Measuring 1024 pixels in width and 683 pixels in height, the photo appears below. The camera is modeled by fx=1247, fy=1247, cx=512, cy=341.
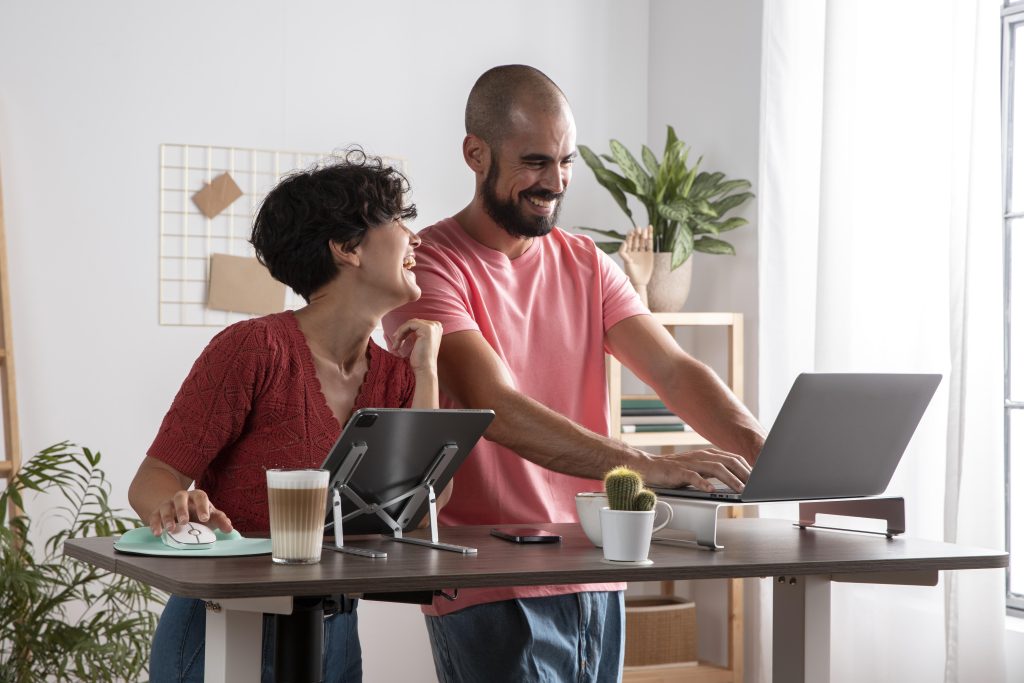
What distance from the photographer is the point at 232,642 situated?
1.36m

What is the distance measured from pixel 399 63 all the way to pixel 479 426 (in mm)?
2549

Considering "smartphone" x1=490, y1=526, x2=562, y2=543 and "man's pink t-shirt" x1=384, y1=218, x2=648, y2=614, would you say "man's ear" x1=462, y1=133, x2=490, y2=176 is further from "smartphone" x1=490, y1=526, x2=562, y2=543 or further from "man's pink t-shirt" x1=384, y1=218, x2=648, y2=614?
"smartphone" x1=490, y1=526, x2=562, y2=543

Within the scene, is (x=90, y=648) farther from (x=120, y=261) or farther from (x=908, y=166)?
(x=908, y=166)

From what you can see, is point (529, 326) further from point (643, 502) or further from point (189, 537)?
point (189, 537)

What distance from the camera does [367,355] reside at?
1813 millimetres

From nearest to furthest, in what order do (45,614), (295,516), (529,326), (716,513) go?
1. (295,516)
2. (716,513)
3. (529,326)
4. (45,614)

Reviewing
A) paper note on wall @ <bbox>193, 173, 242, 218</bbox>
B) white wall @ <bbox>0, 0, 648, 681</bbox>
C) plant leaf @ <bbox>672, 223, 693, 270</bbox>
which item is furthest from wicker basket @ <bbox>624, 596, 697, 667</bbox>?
paper note on wall @ <bbox>193, 173, 242, 218</bbox>

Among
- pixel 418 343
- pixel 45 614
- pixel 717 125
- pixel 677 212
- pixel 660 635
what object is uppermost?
pixel 717 125

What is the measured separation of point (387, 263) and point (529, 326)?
1.16 ft

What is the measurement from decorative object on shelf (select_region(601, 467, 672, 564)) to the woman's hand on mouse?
447mm

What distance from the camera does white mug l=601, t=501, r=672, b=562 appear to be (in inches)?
57.3

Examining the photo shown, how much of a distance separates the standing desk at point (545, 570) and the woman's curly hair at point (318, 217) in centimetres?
43

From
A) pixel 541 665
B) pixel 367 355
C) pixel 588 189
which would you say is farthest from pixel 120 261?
pixel 541 665

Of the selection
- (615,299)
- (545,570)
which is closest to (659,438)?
(615,299)
